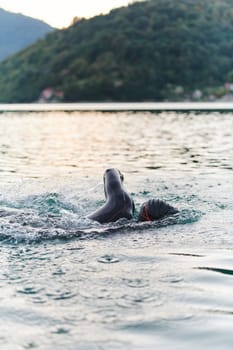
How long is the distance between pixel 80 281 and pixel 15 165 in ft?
53.4

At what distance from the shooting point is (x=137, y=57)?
151 metres

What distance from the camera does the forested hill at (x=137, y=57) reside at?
142750 mm

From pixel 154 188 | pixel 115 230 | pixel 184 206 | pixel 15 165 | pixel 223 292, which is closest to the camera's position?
pixel 223 292

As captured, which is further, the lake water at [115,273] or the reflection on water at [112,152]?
the reflection on water at [112,152]

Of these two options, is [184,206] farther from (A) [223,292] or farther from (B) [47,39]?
(B) [47,39]

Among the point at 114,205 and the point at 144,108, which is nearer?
the point at 114,205

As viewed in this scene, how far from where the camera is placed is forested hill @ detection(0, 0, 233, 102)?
5620 inches

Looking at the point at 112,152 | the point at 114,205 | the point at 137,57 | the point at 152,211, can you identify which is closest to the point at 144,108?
the point at 137,57

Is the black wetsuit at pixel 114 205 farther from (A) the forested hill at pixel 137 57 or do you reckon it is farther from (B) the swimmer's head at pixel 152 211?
(A) the forested hill at pixel 137 57

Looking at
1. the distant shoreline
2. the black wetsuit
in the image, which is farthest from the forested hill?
the black wetsuit

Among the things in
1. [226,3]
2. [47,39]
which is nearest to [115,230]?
[226,3]

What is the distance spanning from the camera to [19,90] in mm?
162750

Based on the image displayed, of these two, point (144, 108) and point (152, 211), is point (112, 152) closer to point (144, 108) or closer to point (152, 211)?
point (152, 211)

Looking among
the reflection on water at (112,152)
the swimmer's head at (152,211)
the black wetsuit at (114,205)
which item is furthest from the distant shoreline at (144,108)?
the swimmer's head at (152,211)
